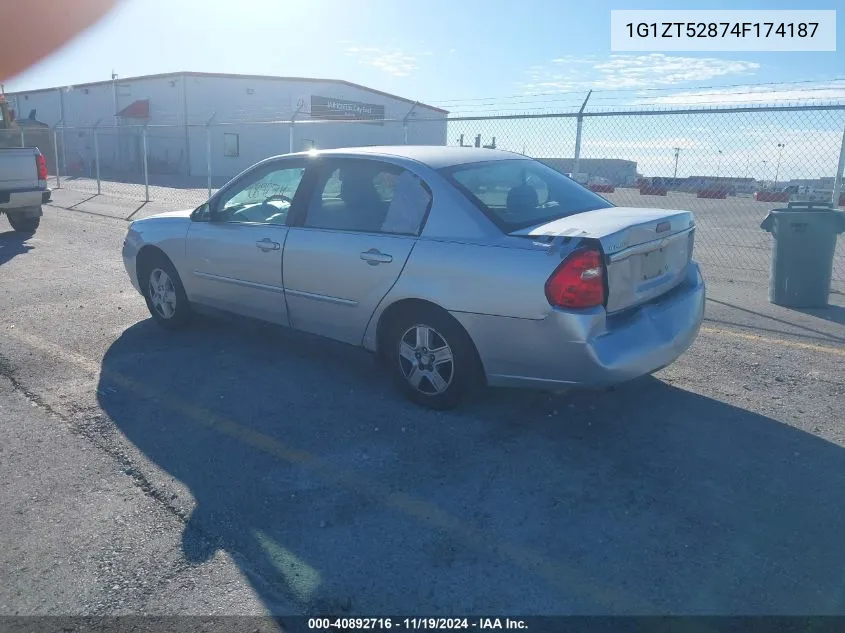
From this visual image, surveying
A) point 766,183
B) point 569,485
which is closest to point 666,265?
point 569,485

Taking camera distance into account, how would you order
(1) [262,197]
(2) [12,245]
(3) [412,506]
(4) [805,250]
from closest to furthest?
1. (3) [412,506]
2. (1) [262,197]
3. (4) [805,250]
4. (2) [12,245]

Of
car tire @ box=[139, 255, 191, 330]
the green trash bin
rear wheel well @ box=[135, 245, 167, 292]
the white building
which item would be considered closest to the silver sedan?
car tire @ box=[139, 255, 191, 330]

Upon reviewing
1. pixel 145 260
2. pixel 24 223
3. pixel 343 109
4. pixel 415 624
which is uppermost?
pixel 343 109

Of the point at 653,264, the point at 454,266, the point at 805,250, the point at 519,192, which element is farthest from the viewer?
the point at 805,250

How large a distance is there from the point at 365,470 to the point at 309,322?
161 cm

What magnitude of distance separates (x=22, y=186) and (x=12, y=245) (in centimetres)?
179

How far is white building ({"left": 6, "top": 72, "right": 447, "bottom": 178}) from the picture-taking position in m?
37.1

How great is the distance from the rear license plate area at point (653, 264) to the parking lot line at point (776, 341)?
7.01 ft

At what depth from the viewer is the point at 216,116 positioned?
35219 millimetres

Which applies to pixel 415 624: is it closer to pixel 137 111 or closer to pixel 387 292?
pixel 387 292

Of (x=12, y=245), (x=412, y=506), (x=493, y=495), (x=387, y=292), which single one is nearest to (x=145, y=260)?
(x=387, y=292)

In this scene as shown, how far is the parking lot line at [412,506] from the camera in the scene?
2.80 metres

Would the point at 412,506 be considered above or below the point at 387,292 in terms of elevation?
below

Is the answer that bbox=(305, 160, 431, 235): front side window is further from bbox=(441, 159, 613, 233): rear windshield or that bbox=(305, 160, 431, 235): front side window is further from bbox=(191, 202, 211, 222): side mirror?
bbox=(191, 202, 211, 222): side mirror
